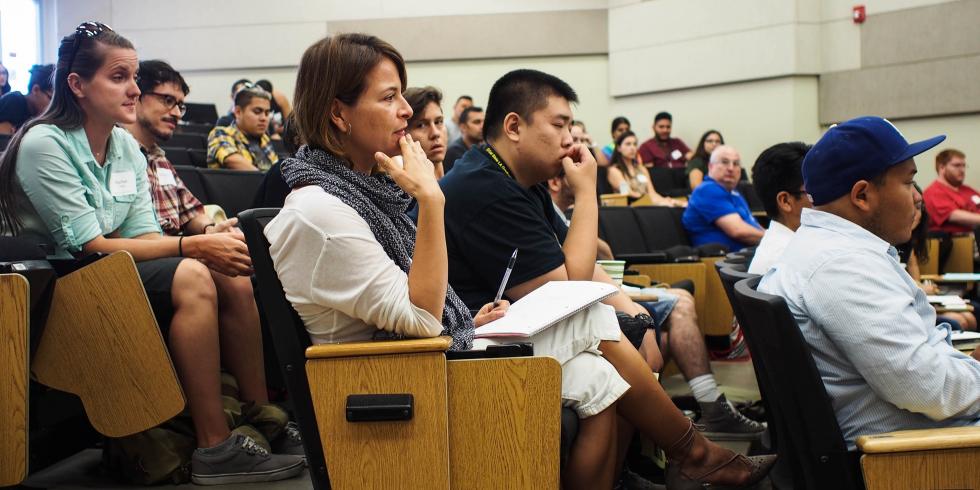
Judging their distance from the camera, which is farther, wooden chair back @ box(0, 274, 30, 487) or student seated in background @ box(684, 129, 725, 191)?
student seated in background @ box(684, 129, 725, 191)

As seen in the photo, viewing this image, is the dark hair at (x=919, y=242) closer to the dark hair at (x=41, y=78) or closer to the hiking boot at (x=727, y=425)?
the hiking boot at (x=727, y=425)

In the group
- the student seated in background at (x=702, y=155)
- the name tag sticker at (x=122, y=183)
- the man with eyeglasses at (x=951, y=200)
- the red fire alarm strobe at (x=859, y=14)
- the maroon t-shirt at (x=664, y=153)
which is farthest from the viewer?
the maroon t-shirt at (x=664, y=153)

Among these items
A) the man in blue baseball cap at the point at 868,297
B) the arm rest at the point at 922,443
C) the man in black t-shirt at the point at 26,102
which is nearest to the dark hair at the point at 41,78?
the man in black t-shirt at the point at 26,102

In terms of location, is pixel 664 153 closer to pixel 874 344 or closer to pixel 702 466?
pixel 702 466

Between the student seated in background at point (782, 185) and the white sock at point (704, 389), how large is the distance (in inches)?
19.6

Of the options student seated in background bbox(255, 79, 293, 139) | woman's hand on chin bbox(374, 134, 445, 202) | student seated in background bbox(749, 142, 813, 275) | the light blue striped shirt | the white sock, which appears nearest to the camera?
the light blue striped shirt

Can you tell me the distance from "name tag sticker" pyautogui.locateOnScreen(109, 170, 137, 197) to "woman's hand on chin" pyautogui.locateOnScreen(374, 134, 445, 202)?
52.8 inches

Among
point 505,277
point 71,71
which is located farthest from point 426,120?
point 505,277

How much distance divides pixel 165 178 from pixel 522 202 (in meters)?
1.44

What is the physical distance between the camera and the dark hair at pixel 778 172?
10.2 feet

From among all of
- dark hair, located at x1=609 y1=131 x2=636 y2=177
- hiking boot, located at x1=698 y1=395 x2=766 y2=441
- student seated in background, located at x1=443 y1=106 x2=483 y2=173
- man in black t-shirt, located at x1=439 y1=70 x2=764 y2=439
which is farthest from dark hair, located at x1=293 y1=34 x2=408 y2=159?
dark hair, located at x1=609 y1=131 x2=636 y2=177

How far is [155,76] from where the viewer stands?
3.19 m

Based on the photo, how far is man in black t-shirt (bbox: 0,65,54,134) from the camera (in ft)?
17.1

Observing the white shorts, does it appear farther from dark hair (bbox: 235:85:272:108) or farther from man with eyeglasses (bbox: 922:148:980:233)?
man with eyeglasses (bbox: 922:148:980:233)
